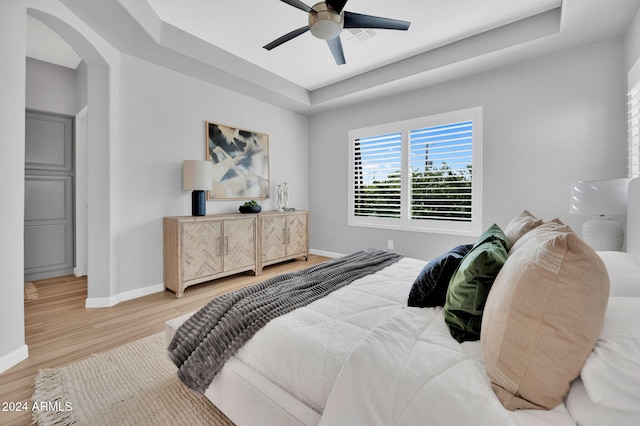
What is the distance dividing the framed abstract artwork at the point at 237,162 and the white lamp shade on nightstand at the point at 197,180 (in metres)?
0.34

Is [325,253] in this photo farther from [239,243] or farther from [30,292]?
[30,292]

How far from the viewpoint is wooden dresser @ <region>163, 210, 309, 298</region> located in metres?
3.26

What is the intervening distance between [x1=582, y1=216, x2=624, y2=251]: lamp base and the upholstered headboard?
2.88 feet

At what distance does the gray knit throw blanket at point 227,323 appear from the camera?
1.35 metres

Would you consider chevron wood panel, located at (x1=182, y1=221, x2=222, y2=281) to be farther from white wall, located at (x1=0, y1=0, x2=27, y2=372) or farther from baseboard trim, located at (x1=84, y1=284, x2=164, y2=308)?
white wall, located at (x1=0, y1=0, x2=27, y2=372)

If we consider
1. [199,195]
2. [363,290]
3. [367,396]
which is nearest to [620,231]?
[363,290]

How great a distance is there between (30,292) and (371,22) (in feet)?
15.1

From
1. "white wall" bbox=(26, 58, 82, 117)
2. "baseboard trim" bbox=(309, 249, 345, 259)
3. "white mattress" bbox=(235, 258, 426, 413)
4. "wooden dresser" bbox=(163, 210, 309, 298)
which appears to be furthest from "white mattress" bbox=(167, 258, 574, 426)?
"white wall" bbox=(26, 58, 82, 117)

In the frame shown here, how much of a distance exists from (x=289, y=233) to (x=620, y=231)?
3699 mm

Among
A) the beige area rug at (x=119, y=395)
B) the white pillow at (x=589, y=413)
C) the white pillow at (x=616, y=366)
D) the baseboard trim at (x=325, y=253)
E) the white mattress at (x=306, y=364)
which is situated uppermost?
the white pillow at (x=616, y=366)

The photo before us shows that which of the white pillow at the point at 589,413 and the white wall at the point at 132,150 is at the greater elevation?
the white wall at the point at 132,150

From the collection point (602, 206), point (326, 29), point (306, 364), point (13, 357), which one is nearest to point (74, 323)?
point (13, 357)

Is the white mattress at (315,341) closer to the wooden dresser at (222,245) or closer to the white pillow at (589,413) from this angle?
the white pillow at (589,413)

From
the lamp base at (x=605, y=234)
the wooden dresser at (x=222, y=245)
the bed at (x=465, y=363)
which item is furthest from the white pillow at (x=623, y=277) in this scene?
the wooden dresser at (x=222, y=245)
